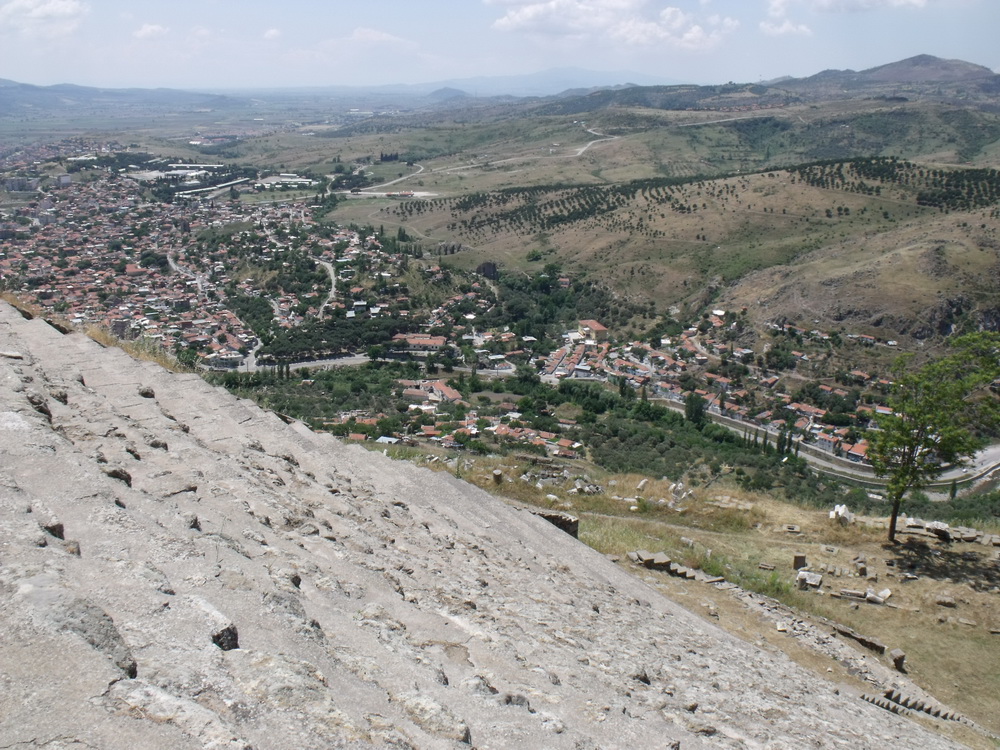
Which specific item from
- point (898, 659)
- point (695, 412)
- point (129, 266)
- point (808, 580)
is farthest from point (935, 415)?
point (129, 266)

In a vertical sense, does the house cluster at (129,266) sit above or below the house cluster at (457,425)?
above

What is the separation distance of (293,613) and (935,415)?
37.2 ft

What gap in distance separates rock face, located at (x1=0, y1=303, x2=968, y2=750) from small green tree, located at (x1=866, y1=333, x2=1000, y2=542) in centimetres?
591

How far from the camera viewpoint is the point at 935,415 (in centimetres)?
1195

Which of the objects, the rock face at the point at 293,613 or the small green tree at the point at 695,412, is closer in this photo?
the rock face at the point at 293,613

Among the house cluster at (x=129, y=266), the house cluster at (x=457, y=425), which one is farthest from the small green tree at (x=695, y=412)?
the house cluster at (x=129, y=266)

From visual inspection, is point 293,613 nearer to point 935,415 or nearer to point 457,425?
point 935,415

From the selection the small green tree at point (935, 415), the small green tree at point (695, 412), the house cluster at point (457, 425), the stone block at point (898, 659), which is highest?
the small green tree at point (935, 415)

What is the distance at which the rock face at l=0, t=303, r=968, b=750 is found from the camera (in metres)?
3.51

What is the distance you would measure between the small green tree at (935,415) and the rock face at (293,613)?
5.91 meters

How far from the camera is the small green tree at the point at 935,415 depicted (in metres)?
11.9

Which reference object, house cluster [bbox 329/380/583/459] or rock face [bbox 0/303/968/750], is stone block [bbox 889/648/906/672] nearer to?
rock face [bbox 0/303/968/750]

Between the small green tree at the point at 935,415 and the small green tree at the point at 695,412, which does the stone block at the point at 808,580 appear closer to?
the small green tree at the point at 935,415

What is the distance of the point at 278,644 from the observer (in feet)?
14.4
